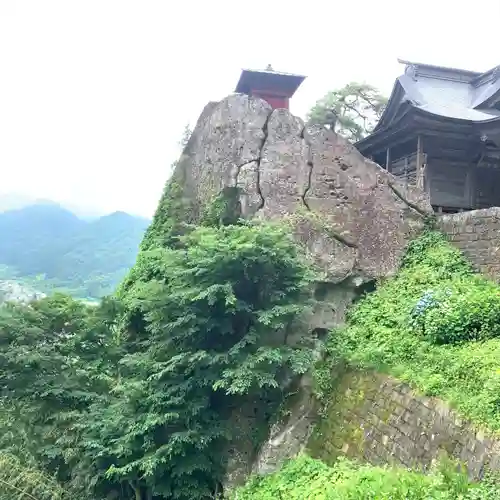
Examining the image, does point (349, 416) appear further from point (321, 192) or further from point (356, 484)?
point (321, 192)

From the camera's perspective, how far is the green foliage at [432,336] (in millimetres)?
5902

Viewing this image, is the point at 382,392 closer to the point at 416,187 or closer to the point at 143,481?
the point at 143,481

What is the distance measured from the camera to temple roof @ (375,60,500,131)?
47.2 ft

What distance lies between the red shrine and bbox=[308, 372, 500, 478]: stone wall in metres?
10.8

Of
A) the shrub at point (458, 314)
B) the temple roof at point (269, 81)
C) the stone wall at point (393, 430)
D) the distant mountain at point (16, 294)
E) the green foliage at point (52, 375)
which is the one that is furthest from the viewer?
the temple roof at point (269, 81)

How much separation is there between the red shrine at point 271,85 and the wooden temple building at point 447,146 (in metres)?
3.31

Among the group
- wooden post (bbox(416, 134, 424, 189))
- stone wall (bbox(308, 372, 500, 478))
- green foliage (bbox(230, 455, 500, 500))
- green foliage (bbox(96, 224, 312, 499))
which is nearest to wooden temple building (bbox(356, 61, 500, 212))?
wooden post (bbox(416, 134, 424, 189))

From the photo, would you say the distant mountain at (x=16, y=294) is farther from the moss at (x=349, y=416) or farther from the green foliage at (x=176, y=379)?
the moss at (x=349, y=416)

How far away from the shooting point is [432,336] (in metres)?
7.35

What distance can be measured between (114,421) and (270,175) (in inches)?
215

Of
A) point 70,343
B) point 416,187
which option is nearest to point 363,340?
point 416,187

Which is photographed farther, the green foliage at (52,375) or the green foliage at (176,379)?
the green foliage at (52,375)

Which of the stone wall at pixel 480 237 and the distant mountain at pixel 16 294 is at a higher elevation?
the stone wall at pixel 480 237

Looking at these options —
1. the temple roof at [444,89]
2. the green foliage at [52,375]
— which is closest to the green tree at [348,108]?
the temple roof at [444,89]
